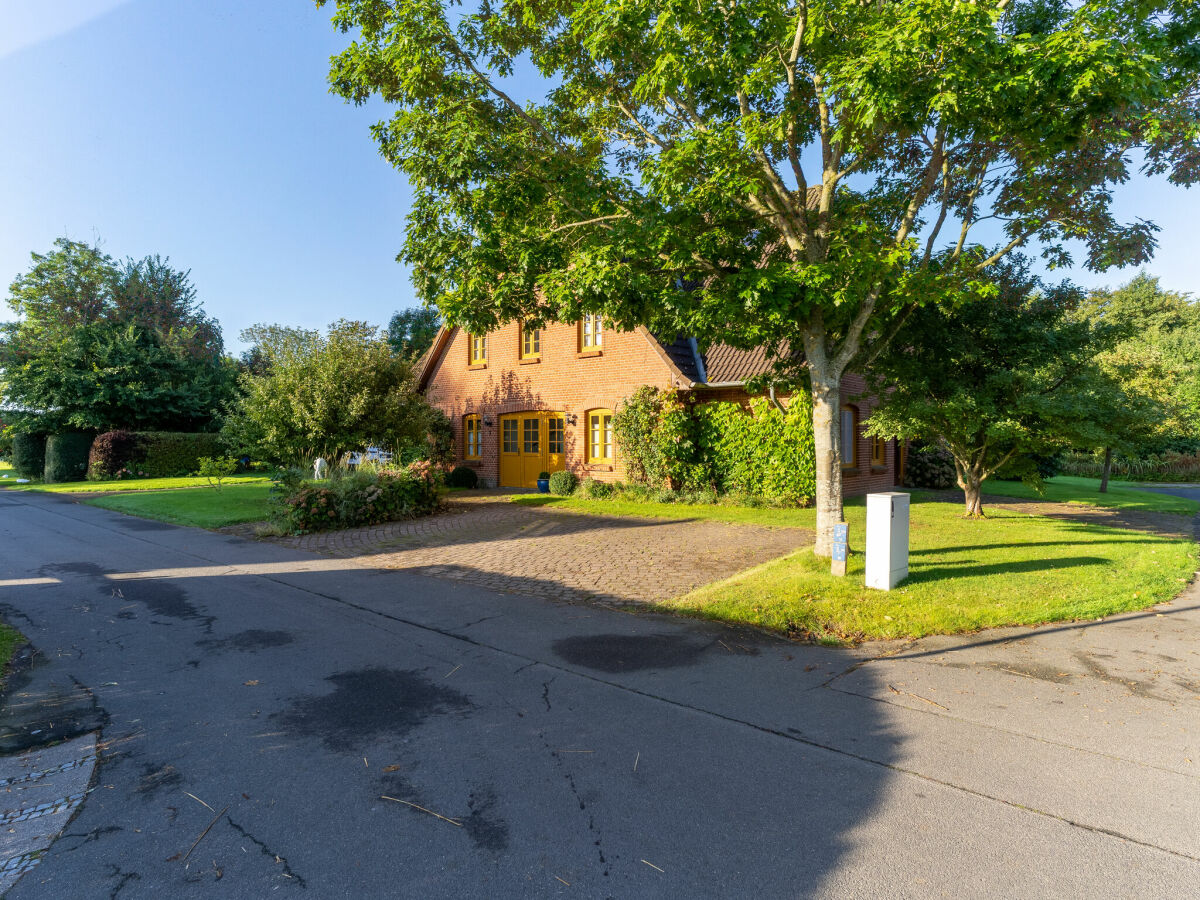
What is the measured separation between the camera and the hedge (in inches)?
1129

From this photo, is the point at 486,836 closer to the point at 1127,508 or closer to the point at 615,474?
the point at 615,474

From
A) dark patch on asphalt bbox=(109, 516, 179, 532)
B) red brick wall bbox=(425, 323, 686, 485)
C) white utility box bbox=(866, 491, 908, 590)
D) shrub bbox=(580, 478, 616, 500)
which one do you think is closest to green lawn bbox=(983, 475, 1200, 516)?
white utility box bbox=(866, 491, 908, 590)

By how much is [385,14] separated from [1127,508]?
18704 mm

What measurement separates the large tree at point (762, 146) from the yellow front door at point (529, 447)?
10280mm

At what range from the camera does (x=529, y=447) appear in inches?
822

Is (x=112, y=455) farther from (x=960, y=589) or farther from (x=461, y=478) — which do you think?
(x=960, y=589)

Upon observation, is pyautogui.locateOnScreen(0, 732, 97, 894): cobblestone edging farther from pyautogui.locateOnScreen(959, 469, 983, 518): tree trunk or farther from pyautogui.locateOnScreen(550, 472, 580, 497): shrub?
pyautogui.locateOnScreen(550, 472, 580, 497): shrub

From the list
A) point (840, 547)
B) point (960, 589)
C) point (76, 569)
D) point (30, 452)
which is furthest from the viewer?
point (30, 452)

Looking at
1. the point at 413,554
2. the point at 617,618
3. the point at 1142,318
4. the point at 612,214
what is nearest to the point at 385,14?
the point at 612,214

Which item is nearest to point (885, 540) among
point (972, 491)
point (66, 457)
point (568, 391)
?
point (972, 491)

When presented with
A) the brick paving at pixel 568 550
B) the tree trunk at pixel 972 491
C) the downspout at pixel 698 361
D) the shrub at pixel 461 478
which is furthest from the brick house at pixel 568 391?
the brick paving at pixel 568 550

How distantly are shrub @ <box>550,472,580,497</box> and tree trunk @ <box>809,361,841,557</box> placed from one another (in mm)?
10581

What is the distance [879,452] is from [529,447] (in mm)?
10758

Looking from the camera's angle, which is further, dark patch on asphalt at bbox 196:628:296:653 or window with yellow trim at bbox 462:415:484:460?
window with yellow trim at bbox 462:415:484:460
